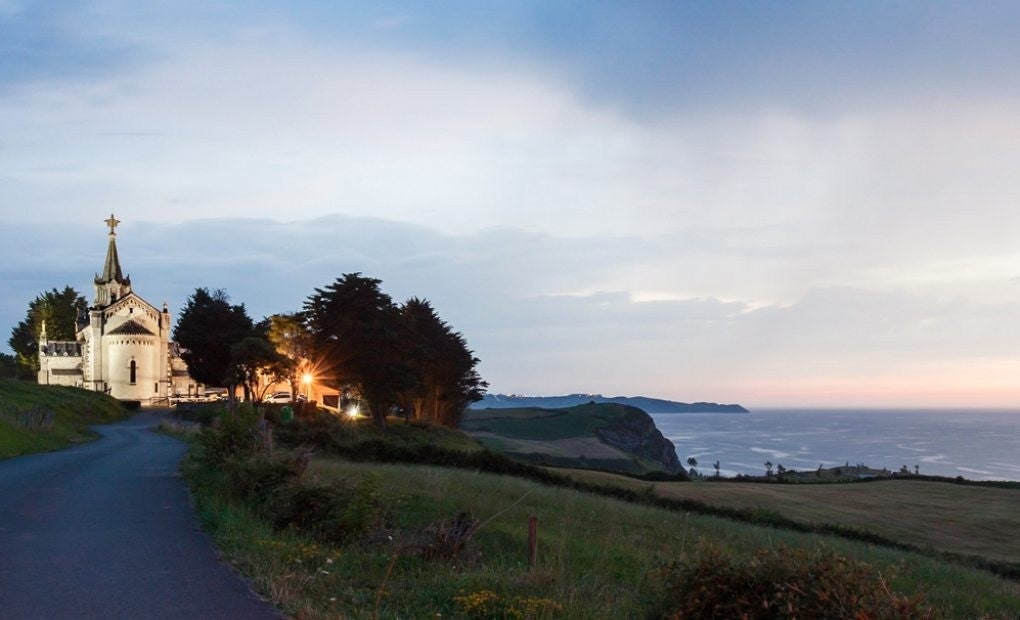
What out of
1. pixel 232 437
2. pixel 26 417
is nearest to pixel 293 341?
pixel 26 417

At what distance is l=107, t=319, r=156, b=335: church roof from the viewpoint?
82562 mm

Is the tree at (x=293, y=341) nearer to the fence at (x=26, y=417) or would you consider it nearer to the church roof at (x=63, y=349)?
the fence at (x=26, y=417)

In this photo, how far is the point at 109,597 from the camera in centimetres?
911

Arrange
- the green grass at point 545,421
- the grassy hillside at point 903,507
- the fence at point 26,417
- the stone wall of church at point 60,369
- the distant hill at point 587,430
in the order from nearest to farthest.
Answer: the grassy hillside at point 903,507
the fence at point 26,417
the stone wall of church at point 60,369
the distant hill at point 587,430
the green grass at point 545,421

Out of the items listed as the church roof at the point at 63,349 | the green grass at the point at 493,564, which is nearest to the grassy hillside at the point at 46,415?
the green grass at the point at 493,564

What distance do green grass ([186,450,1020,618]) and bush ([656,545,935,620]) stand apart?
699 mm

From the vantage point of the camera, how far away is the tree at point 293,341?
65812mm

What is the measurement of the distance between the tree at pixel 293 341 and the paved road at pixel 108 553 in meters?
44.1

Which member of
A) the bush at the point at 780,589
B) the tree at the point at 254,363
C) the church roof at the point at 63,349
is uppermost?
the church roof at the point at 63,349

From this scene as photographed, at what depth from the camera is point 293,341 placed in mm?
69375

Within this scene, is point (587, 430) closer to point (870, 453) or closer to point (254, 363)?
point (870, 453)

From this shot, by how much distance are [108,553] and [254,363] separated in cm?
5098

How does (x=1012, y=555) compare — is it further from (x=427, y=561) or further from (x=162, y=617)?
(x=162, y=617)

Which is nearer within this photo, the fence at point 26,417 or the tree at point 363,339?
the fence at point 26,417
